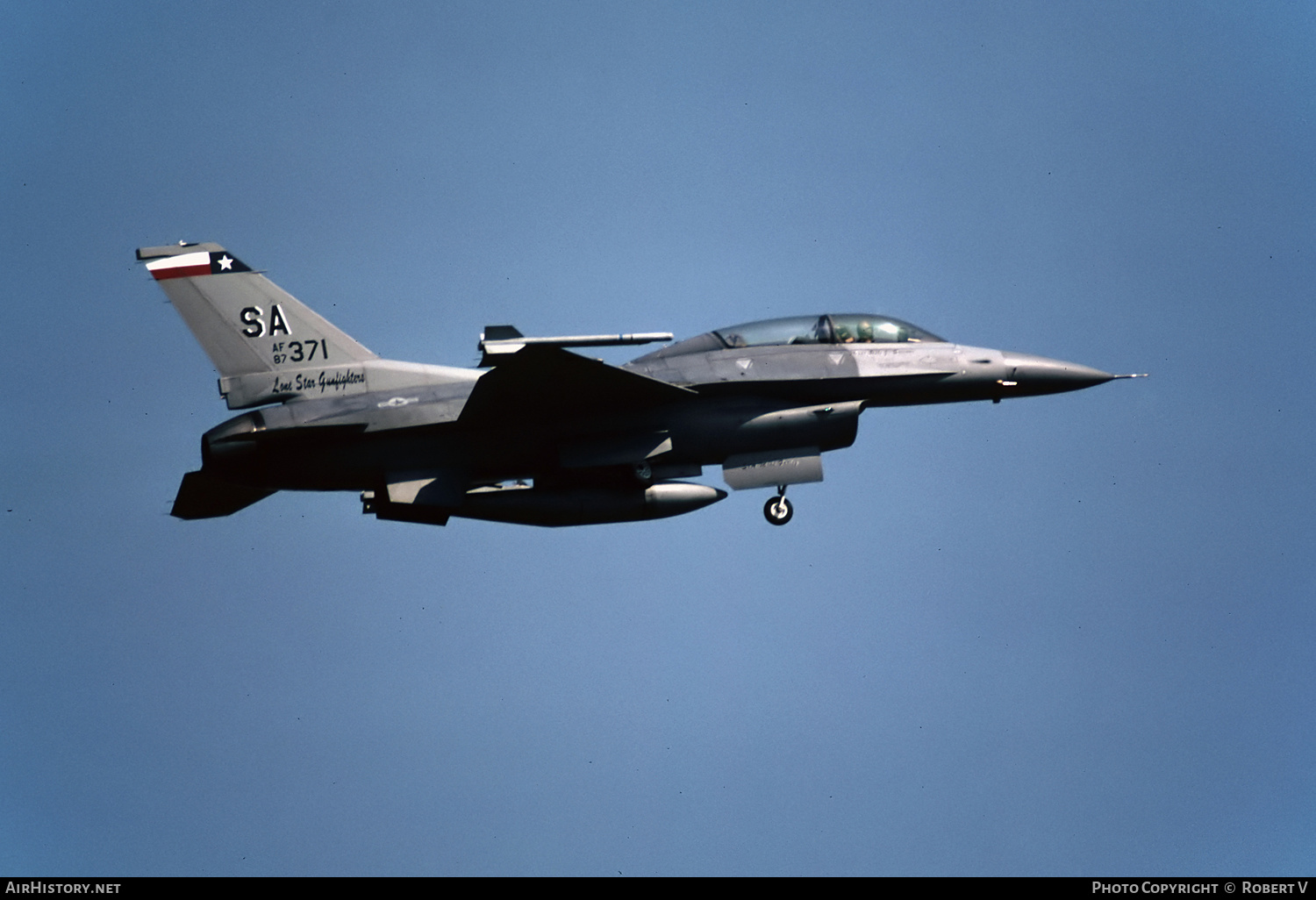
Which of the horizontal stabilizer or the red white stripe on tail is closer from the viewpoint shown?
the red white stripe on tail

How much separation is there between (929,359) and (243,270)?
10935mm

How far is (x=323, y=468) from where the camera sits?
32.3 metres

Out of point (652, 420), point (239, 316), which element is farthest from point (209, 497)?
point (652, 420)

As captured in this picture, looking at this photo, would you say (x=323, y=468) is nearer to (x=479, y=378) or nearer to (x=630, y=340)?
(x=479, y=378)

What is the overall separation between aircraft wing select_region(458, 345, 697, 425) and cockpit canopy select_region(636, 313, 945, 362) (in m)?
1.25

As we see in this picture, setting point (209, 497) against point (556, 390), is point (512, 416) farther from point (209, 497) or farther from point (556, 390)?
point (209, 497)

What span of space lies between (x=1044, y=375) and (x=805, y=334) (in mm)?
4080

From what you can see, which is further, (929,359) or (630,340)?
(929,359)

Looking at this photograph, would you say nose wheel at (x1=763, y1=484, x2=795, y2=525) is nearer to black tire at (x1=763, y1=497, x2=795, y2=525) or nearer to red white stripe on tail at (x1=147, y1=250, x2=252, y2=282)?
black tire at (x1=763, y1=497, x2=795, y2=525)

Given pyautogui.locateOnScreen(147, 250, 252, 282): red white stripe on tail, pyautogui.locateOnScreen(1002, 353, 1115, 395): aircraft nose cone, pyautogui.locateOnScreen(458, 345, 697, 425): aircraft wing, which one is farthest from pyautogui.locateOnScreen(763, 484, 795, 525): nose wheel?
pyautogui.locateOnScreen(147, 250, 252, 282): red white stripe on tail

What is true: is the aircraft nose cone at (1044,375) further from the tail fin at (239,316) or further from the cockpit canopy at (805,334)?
the tail fin at (239,316)

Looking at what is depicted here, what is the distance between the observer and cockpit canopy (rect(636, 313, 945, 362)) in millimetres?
33625
